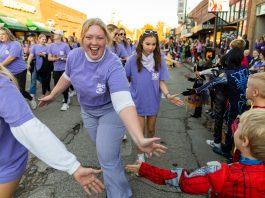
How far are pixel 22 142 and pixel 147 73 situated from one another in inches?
106

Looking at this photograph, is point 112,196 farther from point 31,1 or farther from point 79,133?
point 31,1

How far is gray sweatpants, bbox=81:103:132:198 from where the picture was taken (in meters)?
3.03

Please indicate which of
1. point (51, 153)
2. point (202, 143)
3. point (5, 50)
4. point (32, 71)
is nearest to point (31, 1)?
point (32, 71)

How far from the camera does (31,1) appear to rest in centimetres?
3772

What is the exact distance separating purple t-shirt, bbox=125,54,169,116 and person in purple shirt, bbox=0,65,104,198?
245 centimetres

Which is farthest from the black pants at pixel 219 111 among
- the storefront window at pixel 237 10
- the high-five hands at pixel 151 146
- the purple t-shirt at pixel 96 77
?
the storefront window at pixel 237 10

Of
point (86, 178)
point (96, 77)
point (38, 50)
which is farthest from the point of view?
point (38, 50)

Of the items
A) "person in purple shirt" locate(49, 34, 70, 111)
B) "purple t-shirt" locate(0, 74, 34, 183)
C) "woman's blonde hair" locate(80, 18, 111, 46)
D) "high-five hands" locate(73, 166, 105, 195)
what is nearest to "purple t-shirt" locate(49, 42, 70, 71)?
"person in purple shirt" locate(49, 34, 70, 111)

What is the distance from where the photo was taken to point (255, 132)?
1.83m

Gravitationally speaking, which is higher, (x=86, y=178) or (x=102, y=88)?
(x=102, y=88)

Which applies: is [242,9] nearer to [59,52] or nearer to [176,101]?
[59,52]

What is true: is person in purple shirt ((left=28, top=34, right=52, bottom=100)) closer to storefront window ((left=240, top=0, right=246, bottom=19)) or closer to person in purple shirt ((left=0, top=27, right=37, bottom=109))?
person in purple shirt ((left=0, top=27, right=37, bottom=109))

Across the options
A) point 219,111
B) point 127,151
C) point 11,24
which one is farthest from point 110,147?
point 11,24

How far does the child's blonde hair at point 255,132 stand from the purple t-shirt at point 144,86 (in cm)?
244
